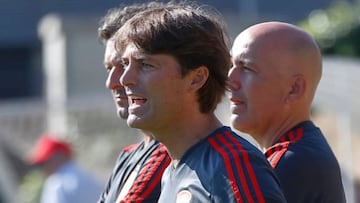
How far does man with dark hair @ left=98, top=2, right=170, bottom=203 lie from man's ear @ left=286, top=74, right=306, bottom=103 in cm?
47

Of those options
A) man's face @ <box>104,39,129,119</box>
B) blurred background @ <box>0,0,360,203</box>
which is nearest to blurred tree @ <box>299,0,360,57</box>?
blurred background @ <box>0,0,360,203</box>

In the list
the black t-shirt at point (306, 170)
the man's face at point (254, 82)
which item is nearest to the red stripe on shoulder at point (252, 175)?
the black t-shirt at point (306, 170)

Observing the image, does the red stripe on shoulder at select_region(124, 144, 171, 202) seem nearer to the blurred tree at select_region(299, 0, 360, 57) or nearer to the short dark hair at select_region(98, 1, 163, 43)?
the short dark hair at select_region(98, 1, 163, 43)

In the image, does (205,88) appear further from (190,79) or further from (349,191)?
(349,191)

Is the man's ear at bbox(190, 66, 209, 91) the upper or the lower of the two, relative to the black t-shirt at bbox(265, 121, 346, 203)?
upper

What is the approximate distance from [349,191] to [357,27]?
198 inches

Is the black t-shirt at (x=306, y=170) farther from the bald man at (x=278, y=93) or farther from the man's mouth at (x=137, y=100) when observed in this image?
the man's mouth at (x=137, y=100)

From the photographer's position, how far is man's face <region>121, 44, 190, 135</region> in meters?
3.95

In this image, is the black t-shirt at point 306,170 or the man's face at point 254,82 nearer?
the black t-shirt at point 306,170

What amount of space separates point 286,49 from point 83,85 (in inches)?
650

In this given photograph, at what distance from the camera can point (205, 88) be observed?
400 centimetres

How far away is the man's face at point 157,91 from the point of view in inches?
155

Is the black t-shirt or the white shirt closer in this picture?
the black t-shirt

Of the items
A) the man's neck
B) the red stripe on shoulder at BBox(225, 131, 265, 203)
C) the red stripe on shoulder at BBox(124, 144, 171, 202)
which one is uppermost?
the man's neck
